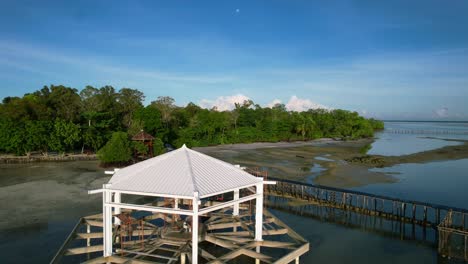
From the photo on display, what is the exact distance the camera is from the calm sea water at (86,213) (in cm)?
1503

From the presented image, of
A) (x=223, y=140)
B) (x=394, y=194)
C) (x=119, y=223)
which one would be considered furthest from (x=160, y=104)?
(x=119, y=223)

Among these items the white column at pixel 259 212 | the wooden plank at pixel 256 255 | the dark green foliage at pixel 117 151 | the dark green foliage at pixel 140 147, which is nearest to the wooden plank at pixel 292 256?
the wooden plank at pixel 256 255

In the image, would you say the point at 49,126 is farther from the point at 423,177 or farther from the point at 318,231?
the point at 423,177

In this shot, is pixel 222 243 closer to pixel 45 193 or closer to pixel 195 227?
pixel 195 227

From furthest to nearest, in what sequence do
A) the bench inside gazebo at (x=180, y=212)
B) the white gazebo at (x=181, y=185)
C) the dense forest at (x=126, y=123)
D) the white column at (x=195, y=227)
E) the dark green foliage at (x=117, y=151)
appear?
the dense forest at (x=126, y=123) → the dark green foliage at (x=117, y=151) → the bench inside gazebo at (x=180, y=212) → the white gazebo at (x=181, y=185) → the white column at (x=195, y=227)

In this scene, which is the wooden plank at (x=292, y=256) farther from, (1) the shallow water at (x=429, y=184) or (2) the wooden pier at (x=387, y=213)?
(1) the shallow water at (x=429, y=184)

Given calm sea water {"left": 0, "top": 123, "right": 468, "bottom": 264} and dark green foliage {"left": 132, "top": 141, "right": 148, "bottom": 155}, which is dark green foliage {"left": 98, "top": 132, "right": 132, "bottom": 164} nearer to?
dark green foliage {"left": 132, "top": 141, "right": 148, "bottom": 155}

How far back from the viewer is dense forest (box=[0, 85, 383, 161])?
42.6 metres

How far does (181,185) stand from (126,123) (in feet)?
175

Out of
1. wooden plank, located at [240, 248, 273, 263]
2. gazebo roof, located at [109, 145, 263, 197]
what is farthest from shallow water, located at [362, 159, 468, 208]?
gazebo roof, located at [109, 145, 263, 197]

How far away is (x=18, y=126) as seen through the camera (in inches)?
1645

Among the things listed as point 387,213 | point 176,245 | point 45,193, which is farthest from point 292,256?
point 45,193

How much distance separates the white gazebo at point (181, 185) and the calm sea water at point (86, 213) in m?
5.12

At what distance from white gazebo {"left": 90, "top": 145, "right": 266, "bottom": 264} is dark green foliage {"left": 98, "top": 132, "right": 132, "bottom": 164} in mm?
25187
